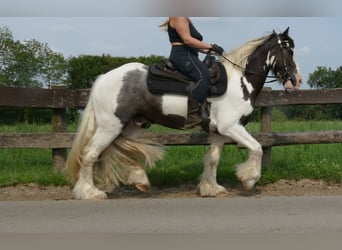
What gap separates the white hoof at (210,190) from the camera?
6859 mm

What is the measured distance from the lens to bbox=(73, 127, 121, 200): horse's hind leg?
675 cm

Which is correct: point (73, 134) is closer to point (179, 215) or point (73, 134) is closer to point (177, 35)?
point (177, 35)

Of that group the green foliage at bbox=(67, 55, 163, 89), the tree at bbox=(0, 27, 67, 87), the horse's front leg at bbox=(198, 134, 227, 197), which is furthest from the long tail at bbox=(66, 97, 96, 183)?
the green foliage at bbox=(67, 55, 163, 89)

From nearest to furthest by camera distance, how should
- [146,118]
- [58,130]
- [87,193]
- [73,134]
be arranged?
1. [87,193]
2. [146,118]
3. [73,134]
4. [58,130]

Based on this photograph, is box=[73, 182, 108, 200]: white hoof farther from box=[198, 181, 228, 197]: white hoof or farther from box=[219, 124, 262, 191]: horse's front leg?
box=[219, 124, 262, 191]: horse's front leg

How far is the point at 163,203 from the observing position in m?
6.21

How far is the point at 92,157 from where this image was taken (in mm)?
6828

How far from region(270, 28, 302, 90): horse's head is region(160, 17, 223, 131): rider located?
94cm

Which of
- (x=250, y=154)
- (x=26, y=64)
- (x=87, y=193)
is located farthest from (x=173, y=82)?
(x=26, y=64)

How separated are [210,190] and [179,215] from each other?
1.42 metres

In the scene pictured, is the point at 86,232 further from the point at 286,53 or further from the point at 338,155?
the point at 338,155

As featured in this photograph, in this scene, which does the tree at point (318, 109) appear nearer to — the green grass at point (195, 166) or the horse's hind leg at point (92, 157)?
the green grass at point (195, 166)

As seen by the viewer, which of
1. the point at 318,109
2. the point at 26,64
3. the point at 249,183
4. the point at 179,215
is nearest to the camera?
the point at 179,215

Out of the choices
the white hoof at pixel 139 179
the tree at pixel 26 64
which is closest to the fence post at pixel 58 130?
the white hoof at pixel 139 179
